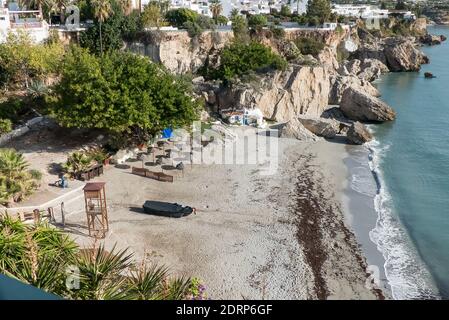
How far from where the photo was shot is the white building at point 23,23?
42500mm

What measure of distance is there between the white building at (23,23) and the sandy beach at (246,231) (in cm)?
2253

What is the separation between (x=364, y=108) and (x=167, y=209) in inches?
1214

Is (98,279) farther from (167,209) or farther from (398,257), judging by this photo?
(398,257)

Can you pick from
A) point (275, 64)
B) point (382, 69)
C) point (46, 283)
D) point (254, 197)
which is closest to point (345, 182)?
point (254, 197)

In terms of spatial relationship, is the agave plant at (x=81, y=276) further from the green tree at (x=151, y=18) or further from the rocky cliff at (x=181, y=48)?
the green tree at (x=151, y=18)

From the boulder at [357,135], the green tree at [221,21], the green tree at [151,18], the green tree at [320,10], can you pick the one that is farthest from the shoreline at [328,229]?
the green tree at [320,10]

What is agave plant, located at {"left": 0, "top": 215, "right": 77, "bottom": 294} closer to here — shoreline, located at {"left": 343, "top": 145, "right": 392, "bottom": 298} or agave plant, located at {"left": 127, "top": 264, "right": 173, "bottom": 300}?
agave plant, located at {"left": 127, "top": 264, "right": 173, "bottom": 300}

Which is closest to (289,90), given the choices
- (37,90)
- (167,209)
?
(37,90)

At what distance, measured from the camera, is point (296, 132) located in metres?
40.5

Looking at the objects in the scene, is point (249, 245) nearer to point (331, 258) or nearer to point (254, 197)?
point (331, 258)

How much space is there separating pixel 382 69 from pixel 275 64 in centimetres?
4036

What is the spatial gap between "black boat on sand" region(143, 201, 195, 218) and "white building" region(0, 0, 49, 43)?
27100 millimetres

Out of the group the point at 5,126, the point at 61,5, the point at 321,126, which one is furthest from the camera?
the point at 61,5

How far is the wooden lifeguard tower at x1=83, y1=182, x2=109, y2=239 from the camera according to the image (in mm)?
20686
